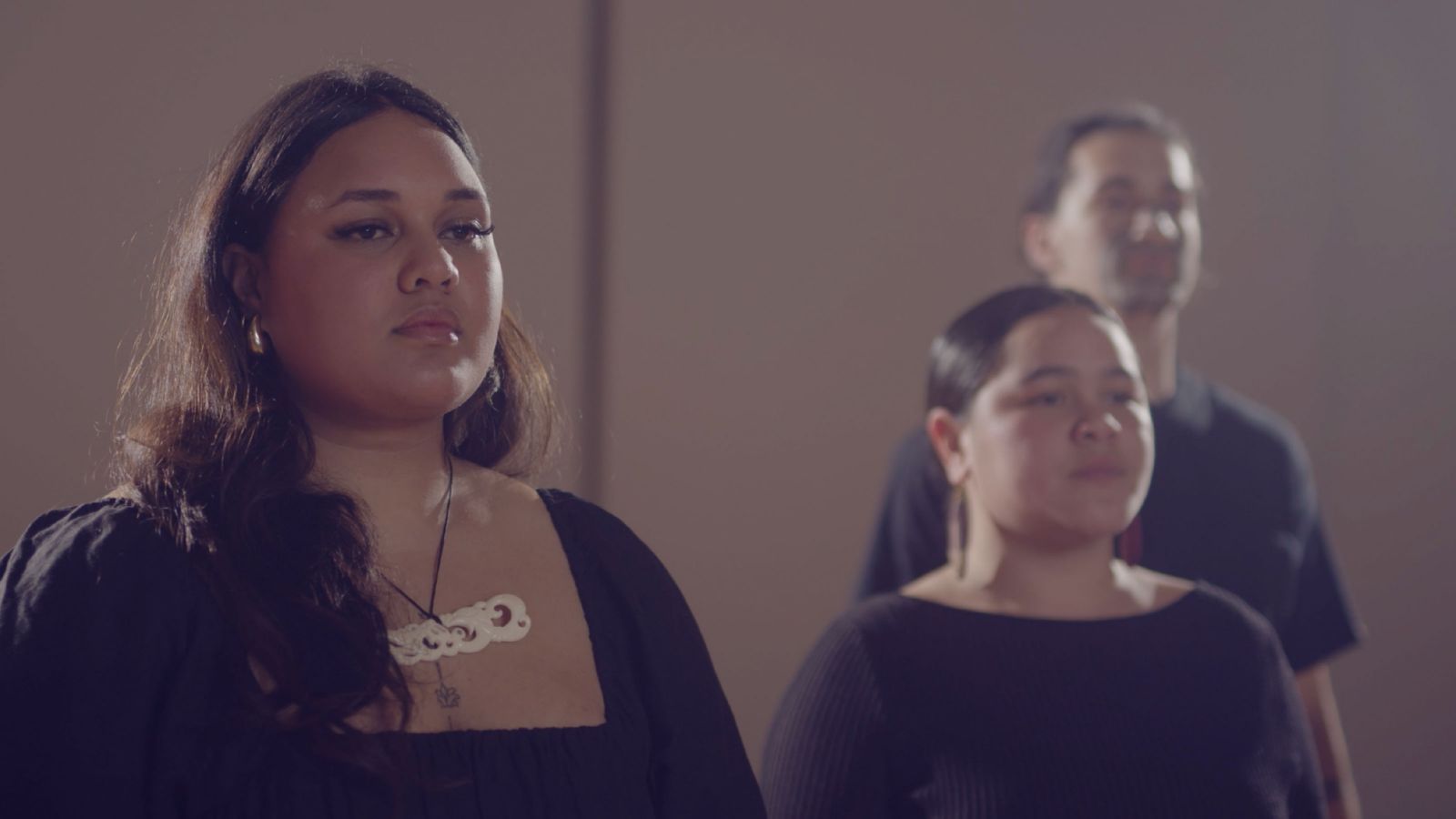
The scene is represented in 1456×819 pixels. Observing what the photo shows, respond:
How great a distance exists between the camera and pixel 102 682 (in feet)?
3.64

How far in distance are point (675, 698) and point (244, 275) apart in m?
0.55

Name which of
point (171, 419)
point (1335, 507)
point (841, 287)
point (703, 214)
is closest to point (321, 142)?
point (171, 419)

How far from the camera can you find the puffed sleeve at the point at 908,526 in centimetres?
224

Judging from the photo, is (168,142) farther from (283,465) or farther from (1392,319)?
(1392,319)

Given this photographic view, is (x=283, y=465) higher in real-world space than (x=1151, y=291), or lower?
lower

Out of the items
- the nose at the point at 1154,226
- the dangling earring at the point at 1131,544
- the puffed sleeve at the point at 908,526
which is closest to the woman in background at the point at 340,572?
the dangling earring at the point at 1131,544

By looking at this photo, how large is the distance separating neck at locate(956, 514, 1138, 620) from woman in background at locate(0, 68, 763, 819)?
0.51m

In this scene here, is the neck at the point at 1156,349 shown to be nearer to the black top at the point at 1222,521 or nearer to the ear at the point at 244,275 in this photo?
the black top at the point at 1222,521

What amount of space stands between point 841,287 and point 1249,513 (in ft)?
3.56

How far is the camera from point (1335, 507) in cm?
347

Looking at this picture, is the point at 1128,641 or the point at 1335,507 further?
the point at 1335,507

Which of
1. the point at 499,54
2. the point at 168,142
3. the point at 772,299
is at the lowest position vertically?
the point at 772,299

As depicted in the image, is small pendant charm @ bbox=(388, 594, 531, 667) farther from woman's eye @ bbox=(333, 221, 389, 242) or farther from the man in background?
the man in background

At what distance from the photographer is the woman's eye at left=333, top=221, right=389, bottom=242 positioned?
126 centimetres
